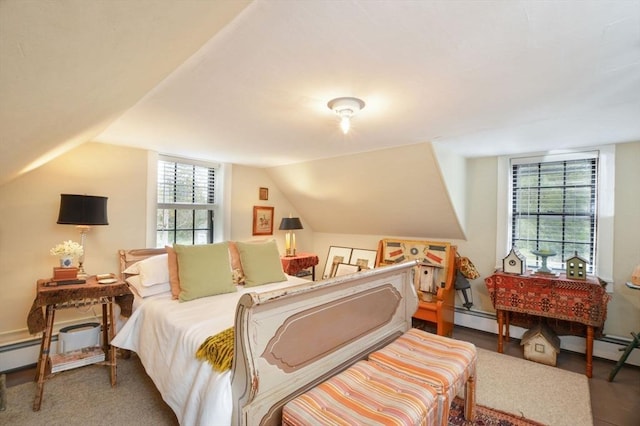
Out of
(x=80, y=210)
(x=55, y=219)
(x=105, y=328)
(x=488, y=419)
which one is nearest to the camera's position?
(x=488, y=419)

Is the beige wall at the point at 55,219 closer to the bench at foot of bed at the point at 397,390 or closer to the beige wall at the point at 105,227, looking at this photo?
the beige wall at the point at 105,227

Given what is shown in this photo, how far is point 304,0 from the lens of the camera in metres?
1.06

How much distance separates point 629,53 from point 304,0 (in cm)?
155

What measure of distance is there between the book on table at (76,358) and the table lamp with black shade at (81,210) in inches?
25.4

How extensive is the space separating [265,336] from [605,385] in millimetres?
3041

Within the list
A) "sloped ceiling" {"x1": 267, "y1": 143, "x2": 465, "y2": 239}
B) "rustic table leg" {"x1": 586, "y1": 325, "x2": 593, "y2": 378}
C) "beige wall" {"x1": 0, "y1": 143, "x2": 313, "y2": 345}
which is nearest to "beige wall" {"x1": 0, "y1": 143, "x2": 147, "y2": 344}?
"beige wall" {"x1": 0, "y1": 143, "x2": 313, "y2": 345}

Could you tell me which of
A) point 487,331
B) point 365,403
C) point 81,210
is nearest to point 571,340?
point 487,331

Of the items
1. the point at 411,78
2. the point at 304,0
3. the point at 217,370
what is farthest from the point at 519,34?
the point at 217,370

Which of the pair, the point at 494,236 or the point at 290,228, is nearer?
the point at 494,236

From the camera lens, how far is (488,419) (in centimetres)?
207

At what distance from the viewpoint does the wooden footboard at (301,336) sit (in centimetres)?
137

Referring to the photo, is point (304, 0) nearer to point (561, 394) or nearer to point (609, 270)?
point (561, 394)

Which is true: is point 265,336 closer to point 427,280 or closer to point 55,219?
point 55,219

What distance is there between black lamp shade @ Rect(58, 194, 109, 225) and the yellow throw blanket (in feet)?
5.74
